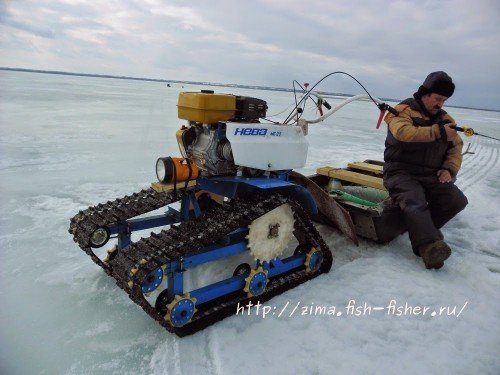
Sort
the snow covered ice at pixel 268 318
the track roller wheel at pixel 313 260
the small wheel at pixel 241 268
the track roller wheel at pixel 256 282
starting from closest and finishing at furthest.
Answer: the snow covered ice at pixel 268 318 → the track roller wheel at pixel 256 282 → the small wheel at pixel 241 268 → the track roller wheel at pixel 313 260

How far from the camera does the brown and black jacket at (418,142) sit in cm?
309

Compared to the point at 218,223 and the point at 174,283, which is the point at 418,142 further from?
the point at 174,283

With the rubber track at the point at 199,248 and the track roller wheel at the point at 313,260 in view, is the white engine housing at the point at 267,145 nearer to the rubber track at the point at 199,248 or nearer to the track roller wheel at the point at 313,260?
the rubber track at the point at 199,248

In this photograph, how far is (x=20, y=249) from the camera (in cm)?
322

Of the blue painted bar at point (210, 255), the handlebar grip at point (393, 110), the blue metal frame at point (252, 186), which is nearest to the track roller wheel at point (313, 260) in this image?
the blue metal frame at point (252, 186)

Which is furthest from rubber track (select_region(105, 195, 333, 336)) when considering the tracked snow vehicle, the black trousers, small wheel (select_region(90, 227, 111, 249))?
the black trousers

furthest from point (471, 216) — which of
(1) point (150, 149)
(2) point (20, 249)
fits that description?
(1) point (150, 149)

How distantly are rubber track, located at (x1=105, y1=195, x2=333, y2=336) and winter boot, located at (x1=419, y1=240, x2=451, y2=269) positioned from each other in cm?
105

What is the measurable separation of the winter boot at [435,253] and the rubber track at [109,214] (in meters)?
2.02

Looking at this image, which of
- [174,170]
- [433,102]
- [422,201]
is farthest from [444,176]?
[174,170]

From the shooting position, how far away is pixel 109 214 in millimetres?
2770

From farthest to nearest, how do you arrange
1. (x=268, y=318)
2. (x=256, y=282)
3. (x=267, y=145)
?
(x=267, y=145) → (x=256, y=282) → (x=268, y=318)

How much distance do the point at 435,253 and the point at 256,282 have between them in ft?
5.01

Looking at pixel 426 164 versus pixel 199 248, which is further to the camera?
pixel 426 164
